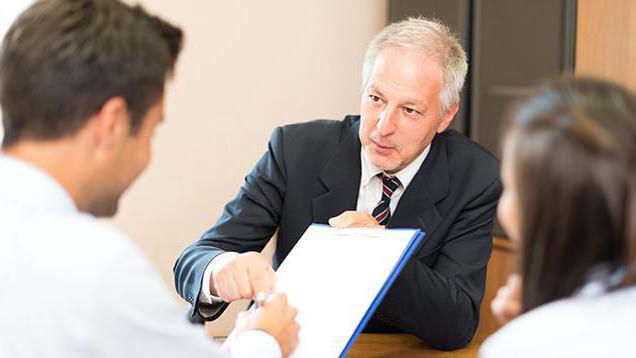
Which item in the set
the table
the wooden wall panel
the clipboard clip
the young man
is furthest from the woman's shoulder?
the wooden wall panel

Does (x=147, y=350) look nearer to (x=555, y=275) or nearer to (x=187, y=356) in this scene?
(x=187, y=356)

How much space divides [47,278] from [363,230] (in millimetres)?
887

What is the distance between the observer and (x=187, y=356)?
1320 millimetres

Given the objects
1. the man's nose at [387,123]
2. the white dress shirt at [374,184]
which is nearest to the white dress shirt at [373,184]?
the white dress shirt at [374,184]

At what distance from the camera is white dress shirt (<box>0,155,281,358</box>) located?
1206 mm

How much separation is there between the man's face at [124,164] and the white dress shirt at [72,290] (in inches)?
5.6

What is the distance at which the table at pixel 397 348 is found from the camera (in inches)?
83.6

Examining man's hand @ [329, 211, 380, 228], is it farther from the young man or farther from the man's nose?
the young man

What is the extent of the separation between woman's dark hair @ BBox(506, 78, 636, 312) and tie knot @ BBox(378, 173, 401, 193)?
Answer: 1244 millimetres

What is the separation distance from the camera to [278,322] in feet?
5.70

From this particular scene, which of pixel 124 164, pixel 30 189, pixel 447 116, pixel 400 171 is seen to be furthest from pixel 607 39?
pixel 30 189

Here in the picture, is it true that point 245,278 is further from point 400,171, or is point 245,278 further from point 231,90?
point 231,90

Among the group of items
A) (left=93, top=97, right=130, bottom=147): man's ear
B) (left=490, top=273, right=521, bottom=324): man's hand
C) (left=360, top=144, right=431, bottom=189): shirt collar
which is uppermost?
(left=93, top=97, right=130, bottom=147): man's ear

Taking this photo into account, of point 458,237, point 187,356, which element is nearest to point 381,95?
point 458,237
